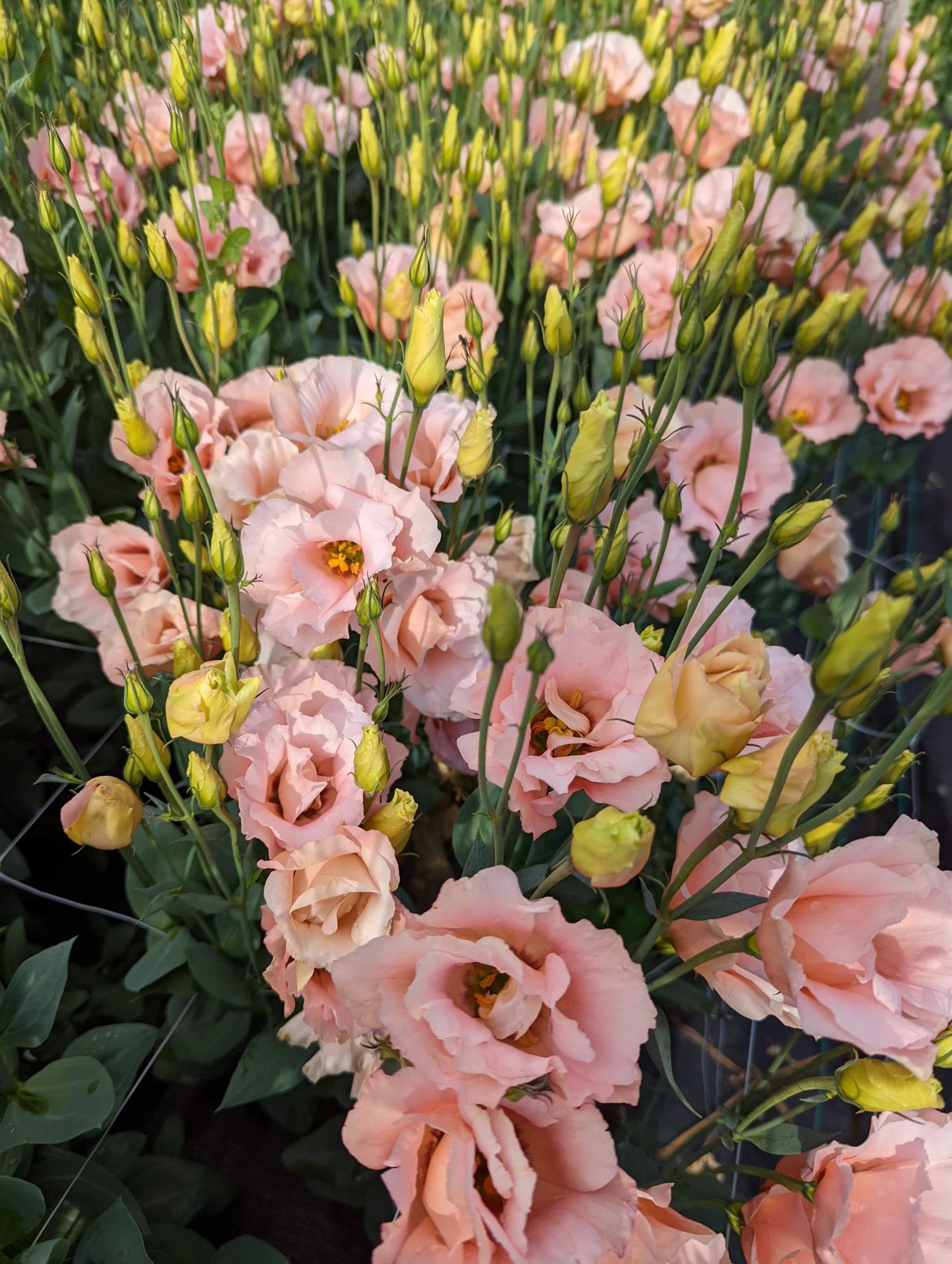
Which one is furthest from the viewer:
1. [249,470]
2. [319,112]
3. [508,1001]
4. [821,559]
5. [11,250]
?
[319,112]

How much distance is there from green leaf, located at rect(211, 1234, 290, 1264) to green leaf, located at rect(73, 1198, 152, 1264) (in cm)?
12

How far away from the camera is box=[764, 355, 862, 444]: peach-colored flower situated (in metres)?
0.94

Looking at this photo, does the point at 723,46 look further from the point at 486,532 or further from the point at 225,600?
the point at 225,600

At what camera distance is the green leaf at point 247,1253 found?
0.56m

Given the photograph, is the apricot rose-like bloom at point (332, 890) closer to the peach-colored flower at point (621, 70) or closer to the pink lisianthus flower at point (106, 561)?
the pink lisianthus flower at point (106, 561)

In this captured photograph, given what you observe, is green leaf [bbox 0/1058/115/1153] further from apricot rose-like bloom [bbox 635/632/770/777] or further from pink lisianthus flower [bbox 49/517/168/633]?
apricot rose-like bloom [bbox 635/632/770/777]

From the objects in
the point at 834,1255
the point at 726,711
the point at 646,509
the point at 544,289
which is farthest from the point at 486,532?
the point at 544,289

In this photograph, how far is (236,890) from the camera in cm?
62

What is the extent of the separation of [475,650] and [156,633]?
0.80ft

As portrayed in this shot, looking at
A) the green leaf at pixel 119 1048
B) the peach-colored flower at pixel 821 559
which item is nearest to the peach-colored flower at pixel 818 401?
the peach-colored flower at pixel 821 559

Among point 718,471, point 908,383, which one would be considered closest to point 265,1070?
point 718,471

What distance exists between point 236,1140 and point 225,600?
1.70ft

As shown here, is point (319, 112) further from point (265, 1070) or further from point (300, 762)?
point (265, 1070)

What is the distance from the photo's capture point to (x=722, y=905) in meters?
0.38
